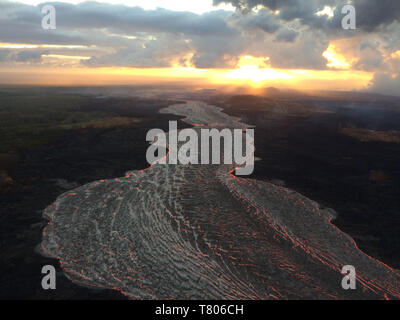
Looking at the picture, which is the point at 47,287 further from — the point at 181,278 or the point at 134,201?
the point at 134,201

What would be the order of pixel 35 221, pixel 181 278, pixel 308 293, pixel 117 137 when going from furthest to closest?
pixel 117 137, pixel 35 221, pixel 181 278, pixel 308 293

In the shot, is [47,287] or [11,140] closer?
[47,287]

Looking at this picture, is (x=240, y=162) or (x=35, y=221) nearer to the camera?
(x=35, y=221)

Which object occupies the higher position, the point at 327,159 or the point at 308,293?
the point at 327,159

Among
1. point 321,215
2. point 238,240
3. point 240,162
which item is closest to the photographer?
point 238,240

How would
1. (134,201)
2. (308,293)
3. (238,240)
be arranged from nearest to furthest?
(308,293)
(238,240)
(134,201)

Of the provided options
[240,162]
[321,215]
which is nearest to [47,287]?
[321,215]

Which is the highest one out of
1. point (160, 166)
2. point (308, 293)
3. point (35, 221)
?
point (160, 166)

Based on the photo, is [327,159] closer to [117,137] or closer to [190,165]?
[190,165]

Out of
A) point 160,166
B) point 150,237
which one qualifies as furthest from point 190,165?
point 150,237
